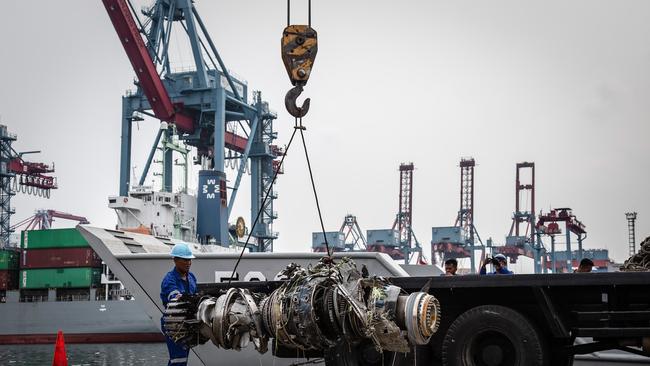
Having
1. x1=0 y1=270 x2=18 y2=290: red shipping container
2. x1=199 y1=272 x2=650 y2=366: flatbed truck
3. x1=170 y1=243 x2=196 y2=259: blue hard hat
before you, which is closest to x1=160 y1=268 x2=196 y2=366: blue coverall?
x1=170 y1=243 x2=196 y2=259: blue hard hat

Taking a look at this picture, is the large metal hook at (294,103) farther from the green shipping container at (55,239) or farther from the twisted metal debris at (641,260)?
the green shipping container at (55,239)

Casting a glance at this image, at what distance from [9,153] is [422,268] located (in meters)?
52.7

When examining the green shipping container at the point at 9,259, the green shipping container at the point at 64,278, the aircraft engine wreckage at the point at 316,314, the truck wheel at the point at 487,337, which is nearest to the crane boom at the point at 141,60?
the green shipping container at the point at 64,278

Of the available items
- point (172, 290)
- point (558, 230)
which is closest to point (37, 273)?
point (172, 290)

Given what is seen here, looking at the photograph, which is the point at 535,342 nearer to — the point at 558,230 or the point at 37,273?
the point at 37,273

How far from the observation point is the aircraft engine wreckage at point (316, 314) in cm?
629

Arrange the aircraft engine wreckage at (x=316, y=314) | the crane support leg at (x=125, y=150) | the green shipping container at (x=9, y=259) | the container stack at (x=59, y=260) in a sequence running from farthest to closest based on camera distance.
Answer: the crane support leg at (x=125, y=150) < the green shipping container at (x=9, y=259) < the container stack at (x=59, y=260) < the aircraft engine wreckage at (x=316, y=314)

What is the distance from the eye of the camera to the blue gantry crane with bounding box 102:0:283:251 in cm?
4547

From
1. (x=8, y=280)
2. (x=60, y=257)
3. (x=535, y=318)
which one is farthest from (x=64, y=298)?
(x=535, y=318)

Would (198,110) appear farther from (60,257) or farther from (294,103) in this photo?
(294,103)

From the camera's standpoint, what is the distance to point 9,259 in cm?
4588

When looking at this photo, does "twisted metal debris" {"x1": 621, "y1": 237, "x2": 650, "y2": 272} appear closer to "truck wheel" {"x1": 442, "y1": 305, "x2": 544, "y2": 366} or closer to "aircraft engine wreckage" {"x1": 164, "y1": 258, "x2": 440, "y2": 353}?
"truck wheel" {"x1": 442, "y1": 305, "x2": 544, "y2": 366}

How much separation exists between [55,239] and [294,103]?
37763 millimetres

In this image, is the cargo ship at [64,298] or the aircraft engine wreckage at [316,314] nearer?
the aircraft engine wreckage at [316,314]
